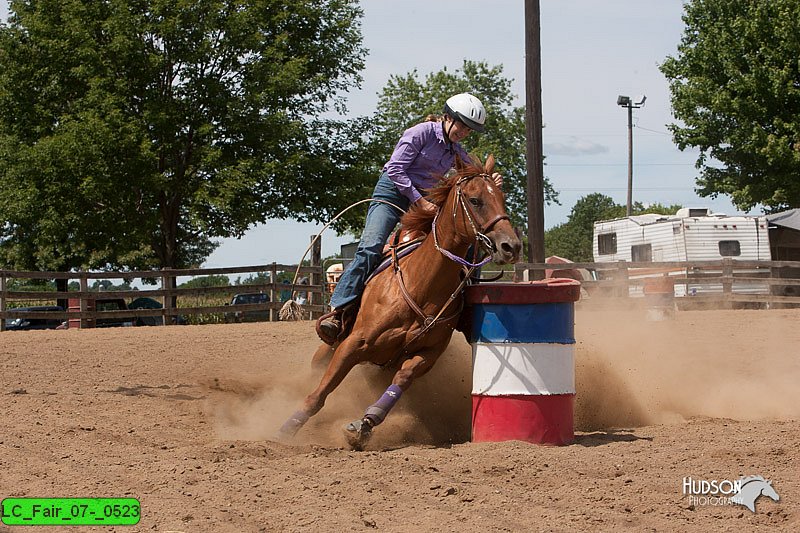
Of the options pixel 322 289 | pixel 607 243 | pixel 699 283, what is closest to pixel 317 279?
pixel 322 289

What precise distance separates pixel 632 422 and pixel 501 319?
1949mm

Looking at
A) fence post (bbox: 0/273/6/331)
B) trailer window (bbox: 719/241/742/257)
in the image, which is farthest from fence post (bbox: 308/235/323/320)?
trailer window (bbox: 719/241/742/257)

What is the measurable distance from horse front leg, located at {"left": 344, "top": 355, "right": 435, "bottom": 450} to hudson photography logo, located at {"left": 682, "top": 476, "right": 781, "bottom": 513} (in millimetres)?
2194

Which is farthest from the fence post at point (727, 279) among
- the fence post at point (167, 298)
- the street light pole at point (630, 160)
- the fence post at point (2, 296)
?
the street light pole at point (630, 160)

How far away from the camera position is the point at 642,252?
27922 mm

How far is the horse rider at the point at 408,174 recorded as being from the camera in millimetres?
7117

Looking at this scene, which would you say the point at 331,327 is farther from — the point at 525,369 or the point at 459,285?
the point at 525,369

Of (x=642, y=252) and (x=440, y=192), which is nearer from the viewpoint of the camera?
(x=440, y=192)

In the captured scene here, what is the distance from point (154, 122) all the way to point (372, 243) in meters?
→ 21.3

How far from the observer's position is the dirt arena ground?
462 centimetres

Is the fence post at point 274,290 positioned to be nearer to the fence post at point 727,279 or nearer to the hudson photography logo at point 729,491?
the fence post at point 727,279

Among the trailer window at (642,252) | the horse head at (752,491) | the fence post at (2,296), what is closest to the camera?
the horse head at (752,491)

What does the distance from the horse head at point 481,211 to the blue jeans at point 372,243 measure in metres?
0.78

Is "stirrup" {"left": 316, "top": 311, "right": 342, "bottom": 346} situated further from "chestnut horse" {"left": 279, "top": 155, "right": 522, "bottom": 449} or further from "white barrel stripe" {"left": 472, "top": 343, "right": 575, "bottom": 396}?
"white barrel stripe" {"left": 472, "top": 343, "right": 575, "bottom": 396}
